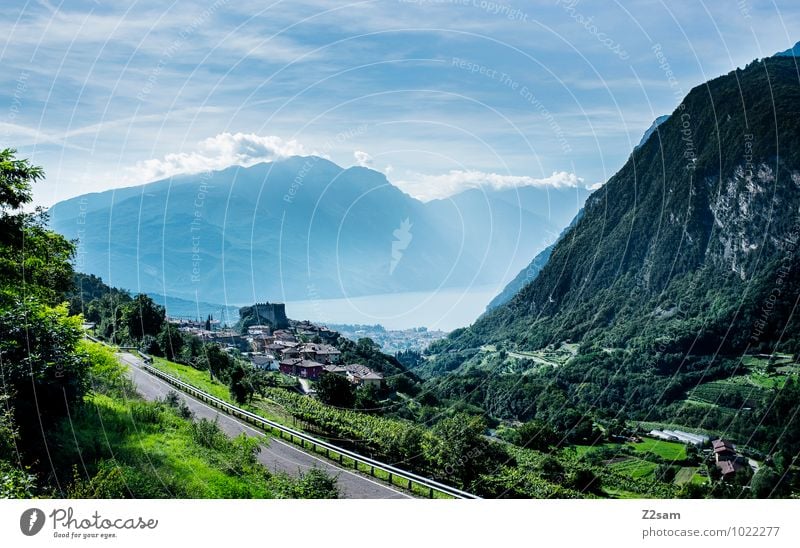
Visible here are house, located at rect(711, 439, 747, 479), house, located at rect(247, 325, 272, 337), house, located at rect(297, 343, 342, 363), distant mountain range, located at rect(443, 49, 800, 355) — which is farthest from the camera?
distant mountain range, located at rect(443, 49, 800, 355)

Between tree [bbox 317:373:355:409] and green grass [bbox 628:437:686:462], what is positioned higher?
tree [bbox 317:373:355:409]

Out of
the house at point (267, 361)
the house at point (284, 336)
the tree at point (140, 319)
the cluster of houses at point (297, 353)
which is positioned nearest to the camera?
the tree at point (140, 319)

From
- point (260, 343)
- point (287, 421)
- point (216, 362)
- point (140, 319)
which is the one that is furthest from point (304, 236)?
point (287, 421)

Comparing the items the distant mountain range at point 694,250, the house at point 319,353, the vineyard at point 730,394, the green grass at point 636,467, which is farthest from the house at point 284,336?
the vineyard at point 730,394

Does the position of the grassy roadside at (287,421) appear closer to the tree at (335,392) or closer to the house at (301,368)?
the tree at (335,392)

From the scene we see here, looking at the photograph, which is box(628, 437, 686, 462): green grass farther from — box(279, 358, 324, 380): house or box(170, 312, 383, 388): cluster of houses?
box(279, 358, 324, 380): house

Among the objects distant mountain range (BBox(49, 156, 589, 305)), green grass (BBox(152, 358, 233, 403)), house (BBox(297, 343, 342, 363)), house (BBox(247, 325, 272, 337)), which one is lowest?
house (BBox(297, 343, 342, 363))

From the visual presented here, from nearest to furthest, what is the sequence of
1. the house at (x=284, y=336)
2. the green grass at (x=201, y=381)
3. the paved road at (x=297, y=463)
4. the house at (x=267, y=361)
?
the paved road at (x=297, y=463) < the green grass at (x=201, y=381) < the house at (x=267, y=361) < the house at (x=284, y=336)

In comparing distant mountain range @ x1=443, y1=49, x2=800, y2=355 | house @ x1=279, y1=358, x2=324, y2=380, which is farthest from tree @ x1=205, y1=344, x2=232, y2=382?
distant mountain range @ x1=443, y1=49, x2=800, y2=355
